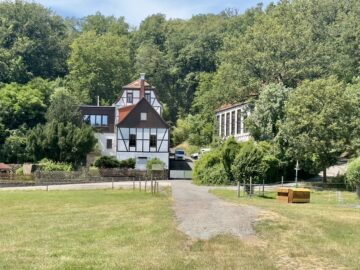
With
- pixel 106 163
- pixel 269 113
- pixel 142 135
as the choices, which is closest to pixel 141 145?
pixel 142 135

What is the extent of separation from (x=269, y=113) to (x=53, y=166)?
23189 mm

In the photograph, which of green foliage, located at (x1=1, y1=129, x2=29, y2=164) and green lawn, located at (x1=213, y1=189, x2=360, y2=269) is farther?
green foliage, located at (x1=1, y1=129, x2=29, y2=164)

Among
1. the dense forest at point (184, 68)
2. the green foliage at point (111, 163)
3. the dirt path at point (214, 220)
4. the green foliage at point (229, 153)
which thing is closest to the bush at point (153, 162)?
the green foliage at point (111, 163)

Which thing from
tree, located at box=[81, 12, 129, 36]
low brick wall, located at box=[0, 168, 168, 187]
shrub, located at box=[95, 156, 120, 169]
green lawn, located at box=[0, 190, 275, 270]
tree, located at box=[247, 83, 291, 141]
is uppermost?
tree, located at box=[81, 12, 129, 36]

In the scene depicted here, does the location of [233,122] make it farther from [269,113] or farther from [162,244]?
[162,244]

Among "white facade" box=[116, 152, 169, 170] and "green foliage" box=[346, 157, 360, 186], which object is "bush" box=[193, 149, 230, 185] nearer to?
"white facade" box=[116, 152, 169, 170]

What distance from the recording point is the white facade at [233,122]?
72.0m

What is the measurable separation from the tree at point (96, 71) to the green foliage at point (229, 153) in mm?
49280

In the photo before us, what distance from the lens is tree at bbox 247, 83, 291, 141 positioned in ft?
180

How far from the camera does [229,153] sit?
49.2 meters

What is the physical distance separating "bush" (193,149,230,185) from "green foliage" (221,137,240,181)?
3.11ft

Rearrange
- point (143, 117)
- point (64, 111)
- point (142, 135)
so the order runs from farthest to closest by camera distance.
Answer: point (64, 111) → point (143, 117) → point (142, 135)

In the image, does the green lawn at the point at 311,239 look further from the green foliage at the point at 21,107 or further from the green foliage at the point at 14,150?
the green foliage at the point at 21,107

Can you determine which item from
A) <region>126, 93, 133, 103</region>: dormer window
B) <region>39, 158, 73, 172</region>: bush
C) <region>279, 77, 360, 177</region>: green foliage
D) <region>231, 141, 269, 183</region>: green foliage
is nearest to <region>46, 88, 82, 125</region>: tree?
<region>39, 158, 73, 172</region>: bush
